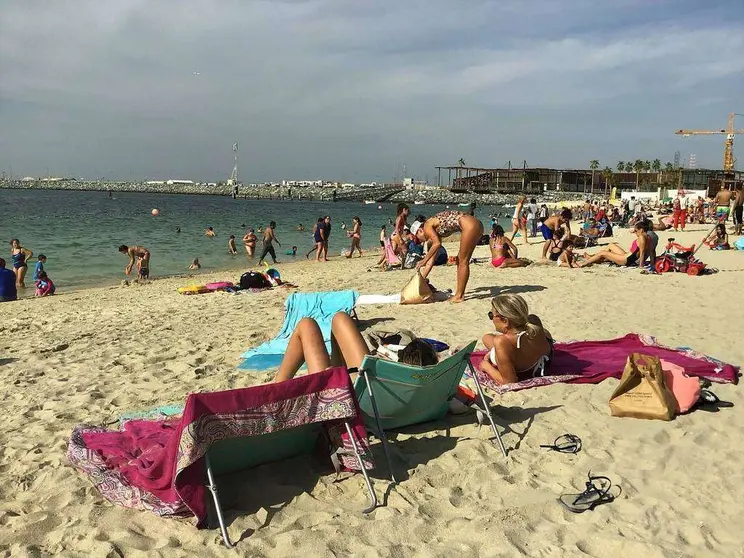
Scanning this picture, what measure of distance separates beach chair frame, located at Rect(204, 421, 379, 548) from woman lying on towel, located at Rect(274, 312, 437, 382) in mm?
455

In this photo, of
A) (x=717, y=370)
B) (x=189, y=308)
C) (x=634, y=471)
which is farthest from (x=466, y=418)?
(x=189, y=308)

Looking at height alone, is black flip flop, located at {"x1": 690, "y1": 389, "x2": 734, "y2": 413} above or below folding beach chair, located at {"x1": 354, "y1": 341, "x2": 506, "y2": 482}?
below

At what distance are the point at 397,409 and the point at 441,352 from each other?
2172mm

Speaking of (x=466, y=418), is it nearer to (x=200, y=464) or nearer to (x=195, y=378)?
(x=200, y=464)

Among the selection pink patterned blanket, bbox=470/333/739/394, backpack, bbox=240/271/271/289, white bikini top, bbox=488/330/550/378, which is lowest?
backpack, bbox=240/271/271/289

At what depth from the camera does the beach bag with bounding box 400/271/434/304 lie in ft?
25.3

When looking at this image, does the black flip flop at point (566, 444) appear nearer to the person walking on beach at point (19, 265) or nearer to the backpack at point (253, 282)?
the backpack at point (253, 282)

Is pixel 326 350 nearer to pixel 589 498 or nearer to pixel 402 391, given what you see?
pixel 402 391

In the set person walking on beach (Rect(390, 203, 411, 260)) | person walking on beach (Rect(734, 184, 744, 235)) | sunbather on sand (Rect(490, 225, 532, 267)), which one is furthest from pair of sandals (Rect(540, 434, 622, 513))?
person walking on beach (Rect(734, 184, 744, 235))

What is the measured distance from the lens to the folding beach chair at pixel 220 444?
2.49 metres

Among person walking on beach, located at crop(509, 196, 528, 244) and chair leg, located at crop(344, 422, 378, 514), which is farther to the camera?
person walking on beach, located at crop(509, 196, 528, 244)

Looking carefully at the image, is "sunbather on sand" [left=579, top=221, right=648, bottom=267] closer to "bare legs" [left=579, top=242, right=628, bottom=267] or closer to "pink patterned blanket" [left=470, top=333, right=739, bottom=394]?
"bare legs" [left=579, top=242, right=628, bottom=267]

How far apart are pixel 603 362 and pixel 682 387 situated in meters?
0.96

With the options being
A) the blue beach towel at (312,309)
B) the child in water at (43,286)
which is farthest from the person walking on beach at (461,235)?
the child in water at (43,286)
